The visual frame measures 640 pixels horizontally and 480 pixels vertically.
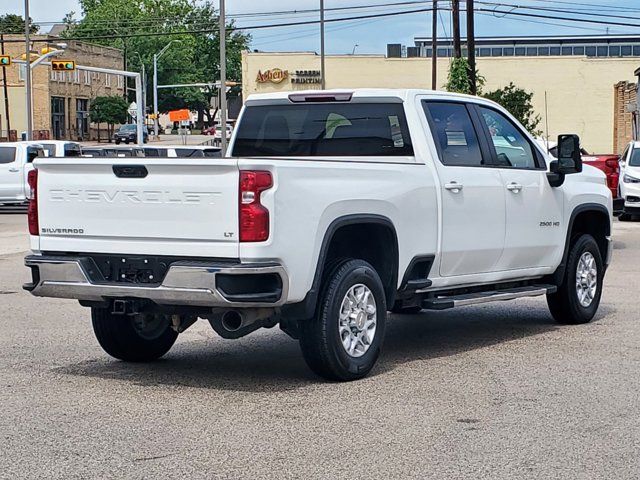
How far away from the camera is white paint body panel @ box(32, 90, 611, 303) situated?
779 centimetres

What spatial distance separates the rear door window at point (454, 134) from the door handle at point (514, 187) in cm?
33

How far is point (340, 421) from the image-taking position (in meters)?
7.29

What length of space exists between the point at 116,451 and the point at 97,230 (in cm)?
215

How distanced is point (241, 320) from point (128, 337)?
4.96 feet

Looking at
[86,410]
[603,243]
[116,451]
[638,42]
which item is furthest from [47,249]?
[638,42]

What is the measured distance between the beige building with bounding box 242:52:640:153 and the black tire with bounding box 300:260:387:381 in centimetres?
6166

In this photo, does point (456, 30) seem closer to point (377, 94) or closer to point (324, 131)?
point (324, 131)

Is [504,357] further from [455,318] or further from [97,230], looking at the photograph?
[97,230]

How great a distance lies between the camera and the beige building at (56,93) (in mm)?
90062

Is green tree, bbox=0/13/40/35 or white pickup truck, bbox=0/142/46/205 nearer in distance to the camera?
white pickup truck, bbox=0/142/46/205

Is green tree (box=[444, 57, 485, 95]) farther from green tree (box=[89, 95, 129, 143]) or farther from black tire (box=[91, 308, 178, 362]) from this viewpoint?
green tree (box=[89, 95, 129, 143])

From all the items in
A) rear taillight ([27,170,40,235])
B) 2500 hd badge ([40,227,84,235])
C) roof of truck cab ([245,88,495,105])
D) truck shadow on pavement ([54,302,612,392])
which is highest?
roof of truck cab ([245,88,495,105])

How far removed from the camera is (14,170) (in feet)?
106

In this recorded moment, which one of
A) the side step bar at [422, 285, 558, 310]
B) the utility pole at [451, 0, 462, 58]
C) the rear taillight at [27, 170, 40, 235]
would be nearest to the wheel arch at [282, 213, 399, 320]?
the side step bar at [422, 285, 558, 310]
